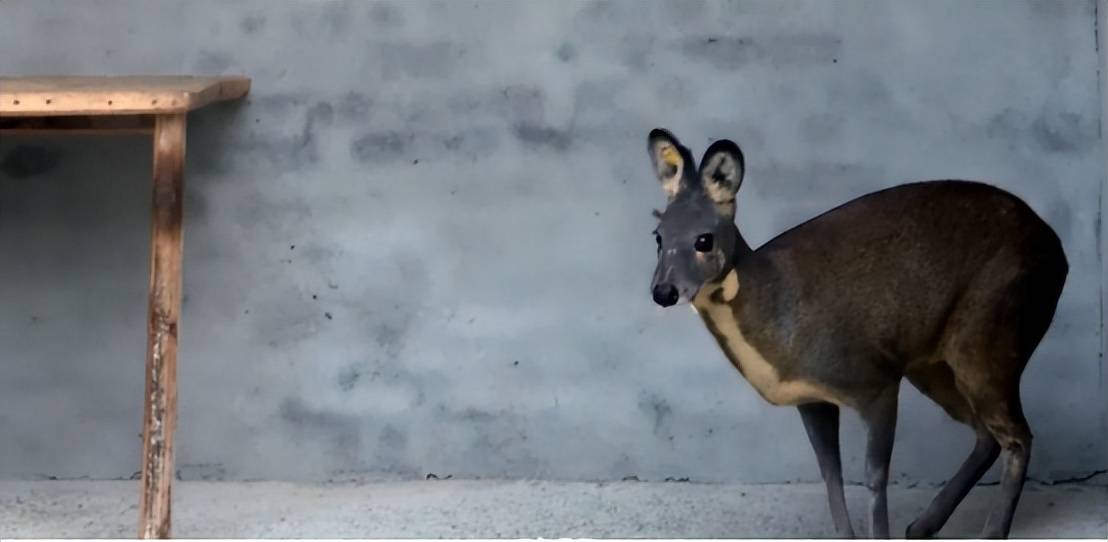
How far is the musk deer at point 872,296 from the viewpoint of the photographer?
503cm

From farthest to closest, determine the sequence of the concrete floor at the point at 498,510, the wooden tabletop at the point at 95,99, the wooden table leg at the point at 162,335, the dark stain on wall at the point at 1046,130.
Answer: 1. the dark stain on wall at the point at 1046,130
2. the concrete floor at the point at 498,510
3. the wooden table leg at the point at 162,335
4. the wooden tabletop at the point at 95,99

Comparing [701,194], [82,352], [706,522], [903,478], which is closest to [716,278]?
[701,194]

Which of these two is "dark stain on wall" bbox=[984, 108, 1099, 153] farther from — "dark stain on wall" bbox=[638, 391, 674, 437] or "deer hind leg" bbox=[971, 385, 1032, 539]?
"dark stain on wall" bbox=[638, 391, 674, 437]

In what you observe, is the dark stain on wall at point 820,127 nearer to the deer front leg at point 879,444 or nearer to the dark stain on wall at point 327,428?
the deer front leg at point 879,444

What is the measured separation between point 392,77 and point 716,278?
1.86 metres

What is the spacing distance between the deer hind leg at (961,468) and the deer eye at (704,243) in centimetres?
93

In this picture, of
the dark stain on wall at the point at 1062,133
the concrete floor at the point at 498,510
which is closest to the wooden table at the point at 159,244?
the concrete floor at the point at 498,510

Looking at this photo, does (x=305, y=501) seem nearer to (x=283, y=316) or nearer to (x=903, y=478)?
(x=283, y=316)

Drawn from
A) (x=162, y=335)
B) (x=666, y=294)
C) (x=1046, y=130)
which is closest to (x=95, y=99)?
(x=162, y=335)

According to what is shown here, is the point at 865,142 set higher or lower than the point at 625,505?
higher

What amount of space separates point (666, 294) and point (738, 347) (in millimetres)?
380

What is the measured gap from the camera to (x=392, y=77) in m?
6.31

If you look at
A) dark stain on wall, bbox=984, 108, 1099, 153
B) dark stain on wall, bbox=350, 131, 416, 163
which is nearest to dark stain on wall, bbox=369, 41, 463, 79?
dark stain on wall, bbox=350, 131, 416, 163

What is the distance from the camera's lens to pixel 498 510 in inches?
233
